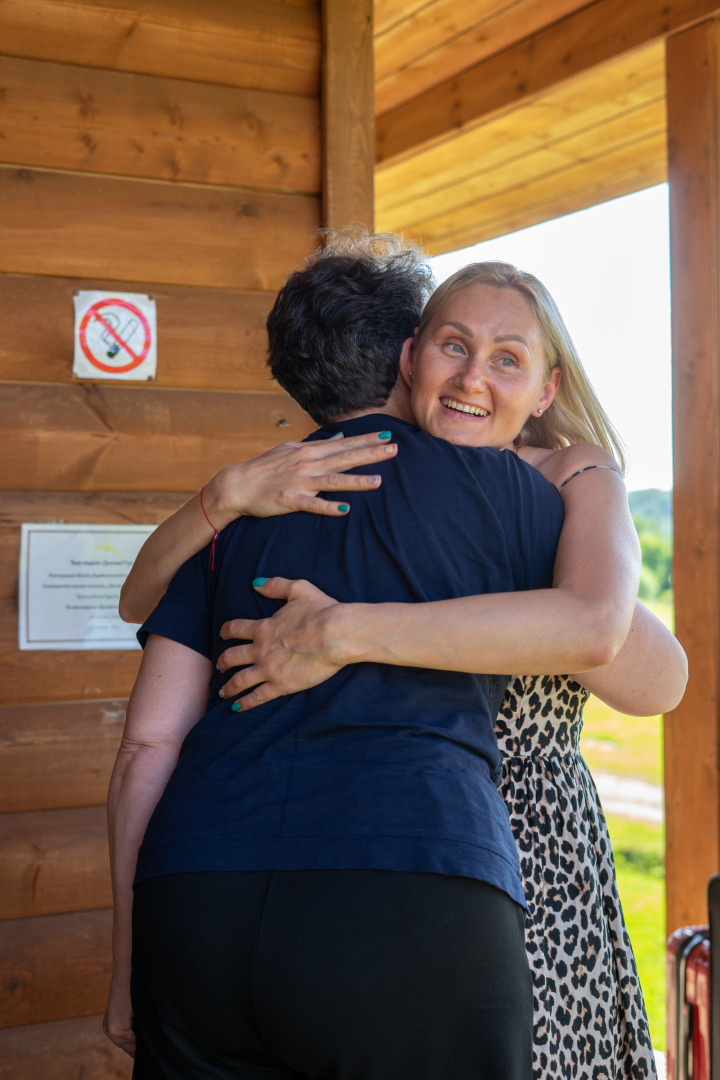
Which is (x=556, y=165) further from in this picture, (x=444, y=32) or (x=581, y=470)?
(x=581, y=470)

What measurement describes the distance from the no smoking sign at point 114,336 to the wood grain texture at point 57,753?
2.39ft

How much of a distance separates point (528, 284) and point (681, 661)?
515mm

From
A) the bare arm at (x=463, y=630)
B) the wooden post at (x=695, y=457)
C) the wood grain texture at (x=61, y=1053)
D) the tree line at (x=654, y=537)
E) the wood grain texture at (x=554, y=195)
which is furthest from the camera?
the tree line at (x=654, y=537)

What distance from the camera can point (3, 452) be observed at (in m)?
2.26

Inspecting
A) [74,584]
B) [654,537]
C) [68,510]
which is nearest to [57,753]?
[74,584]

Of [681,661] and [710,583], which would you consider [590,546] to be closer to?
[681,661]

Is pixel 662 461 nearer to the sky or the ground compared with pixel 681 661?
nearer to the sky

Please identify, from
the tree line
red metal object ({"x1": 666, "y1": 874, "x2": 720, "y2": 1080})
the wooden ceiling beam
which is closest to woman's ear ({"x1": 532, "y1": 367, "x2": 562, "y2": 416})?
red metal object ({"x1": 666, "y1": 874, "x2": 720, "y2": 1080})

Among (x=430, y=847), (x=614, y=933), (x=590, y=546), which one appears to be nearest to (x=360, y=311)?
(x=590, y=546)

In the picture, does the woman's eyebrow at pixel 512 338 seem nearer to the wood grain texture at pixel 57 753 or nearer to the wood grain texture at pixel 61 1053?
the wood grain texture at pixel 57 753

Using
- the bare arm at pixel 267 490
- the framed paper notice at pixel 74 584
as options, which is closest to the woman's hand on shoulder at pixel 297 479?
the bare arm at pixel 267 490

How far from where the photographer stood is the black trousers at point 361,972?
0.97m

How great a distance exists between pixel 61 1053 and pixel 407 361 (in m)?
1.72

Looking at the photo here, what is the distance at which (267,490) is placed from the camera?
1.26 metres
